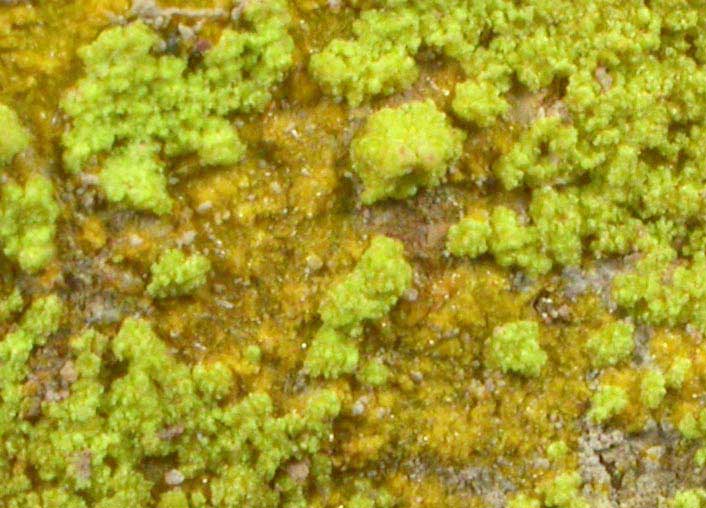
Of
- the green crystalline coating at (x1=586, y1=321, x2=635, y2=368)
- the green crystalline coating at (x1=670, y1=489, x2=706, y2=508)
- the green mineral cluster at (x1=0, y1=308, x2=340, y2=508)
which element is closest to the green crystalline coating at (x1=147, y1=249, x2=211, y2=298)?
the green mineral cluster at (x1=0, y1=308, x2=340, y2=508)

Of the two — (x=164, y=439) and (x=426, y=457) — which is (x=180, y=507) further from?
(x=426, y=457)

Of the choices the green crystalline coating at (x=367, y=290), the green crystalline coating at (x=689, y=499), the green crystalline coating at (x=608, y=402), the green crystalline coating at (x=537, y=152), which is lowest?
the green crystalline coating at (x=689, y=499)

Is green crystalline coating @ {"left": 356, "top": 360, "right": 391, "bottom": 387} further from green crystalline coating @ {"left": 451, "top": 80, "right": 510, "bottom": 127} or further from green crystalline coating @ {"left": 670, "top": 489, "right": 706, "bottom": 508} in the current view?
green crystalline coating @ {"left": 670, "top": 489, "right": 706, "bottom": 508}

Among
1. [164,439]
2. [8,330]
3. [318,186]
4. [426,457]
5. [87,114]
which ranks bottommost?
[426,457]

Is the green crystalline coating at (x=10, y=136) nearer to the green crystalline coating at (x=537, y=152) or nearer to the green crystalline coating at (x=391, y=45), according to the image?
the green crystalline coating at (x=391, y=45)

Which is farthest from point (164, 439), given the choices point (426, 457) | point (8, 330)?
point (426, 457)

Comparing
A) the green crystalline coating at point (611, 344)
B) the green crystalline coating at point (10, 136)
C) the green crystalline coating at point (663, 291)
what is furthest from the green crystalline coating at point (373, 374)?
the green crystalline coating at point (10, 136)
